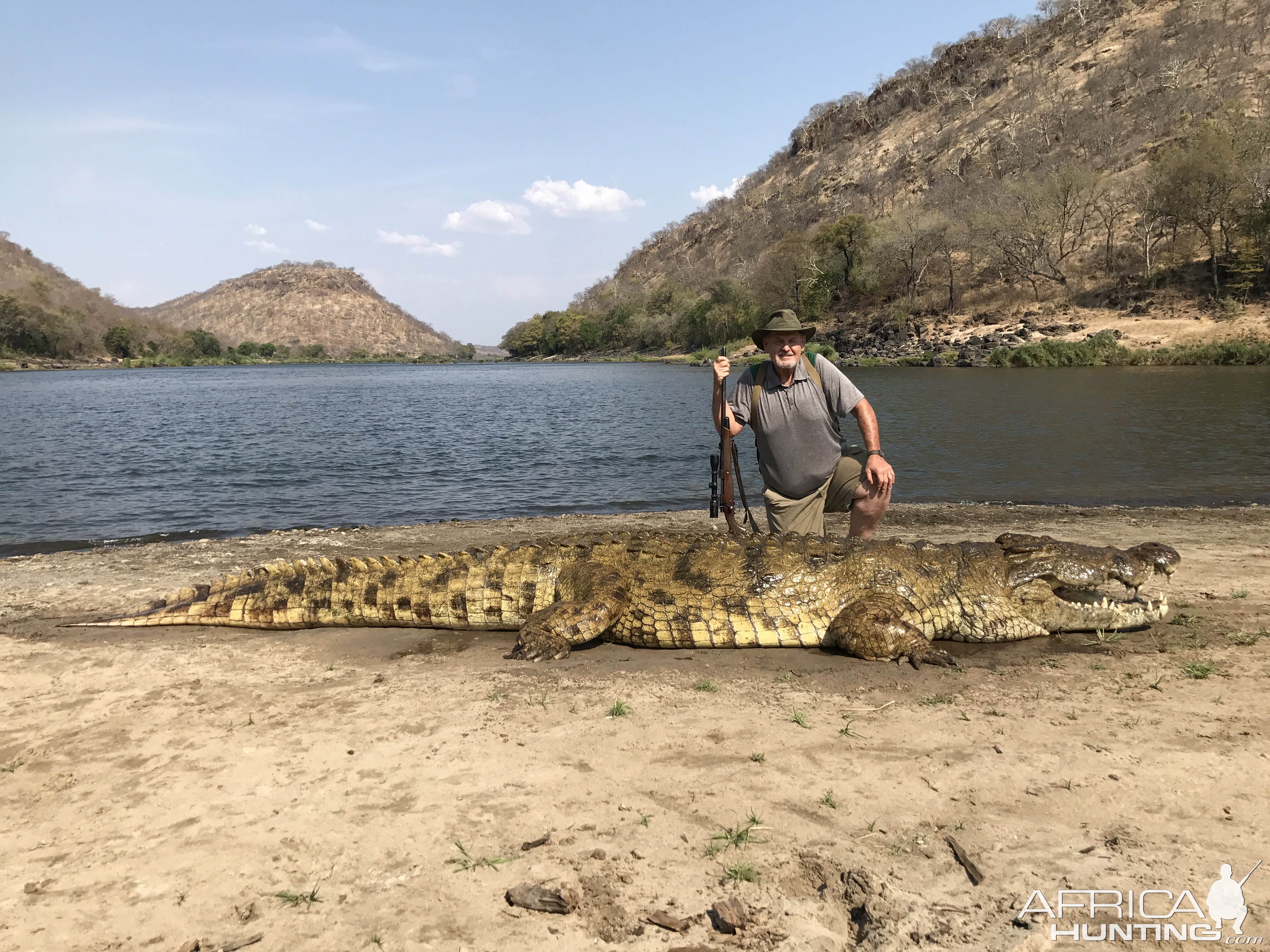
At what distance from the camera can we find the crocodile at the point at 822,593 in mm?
4984

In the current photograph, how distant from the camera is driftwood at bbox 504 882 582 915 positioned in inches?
99.7

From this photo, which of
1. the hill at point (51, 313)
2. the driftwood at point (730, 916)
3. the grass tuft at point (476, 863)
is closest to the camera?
the driftwood at point (730, 916)

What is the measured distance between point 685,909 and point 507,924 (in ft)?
1.93

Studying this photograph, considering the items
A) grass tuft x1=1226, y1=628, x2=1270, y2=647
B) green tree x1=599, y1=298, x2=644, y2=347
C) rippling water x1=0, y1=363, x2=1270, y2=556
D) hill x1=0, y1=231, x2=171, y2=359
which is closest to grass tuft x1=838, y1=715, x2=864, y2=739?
grass tuft x1=1226, y1=628, x2=1270, y2=647

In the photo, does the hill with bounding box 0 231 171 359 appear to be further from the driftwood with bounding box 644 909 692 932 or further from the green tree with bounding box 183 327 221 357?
the driftwood with bounding box 644 909 692 932

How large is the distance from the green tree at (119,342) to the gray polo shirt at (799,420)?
140238mm

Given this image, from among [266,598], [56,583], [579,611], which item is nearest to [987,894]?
[579,611]

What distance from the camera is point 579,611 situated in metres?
5.17

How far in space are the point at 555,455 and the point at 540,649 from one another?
14065mm

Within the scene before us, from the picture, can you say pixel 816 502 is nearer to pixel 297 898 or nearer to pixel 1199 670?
pixel 1199 670

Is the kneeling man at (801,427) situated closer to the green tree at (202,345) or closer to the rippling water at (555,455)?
the rippling water at (555,455)

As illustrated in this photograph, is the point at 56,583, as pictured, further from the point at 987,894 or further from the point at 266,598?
the point at 987,894

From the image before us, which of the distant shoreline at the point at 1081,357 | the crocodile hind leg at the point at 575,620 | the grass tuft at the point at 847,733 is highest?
the distant shoreline at the point at 1081,357

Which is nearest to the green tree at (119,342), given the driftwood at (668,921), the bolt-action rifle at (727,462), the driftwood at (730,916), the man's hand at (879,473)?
the bolt-action rifle at (727,462)
